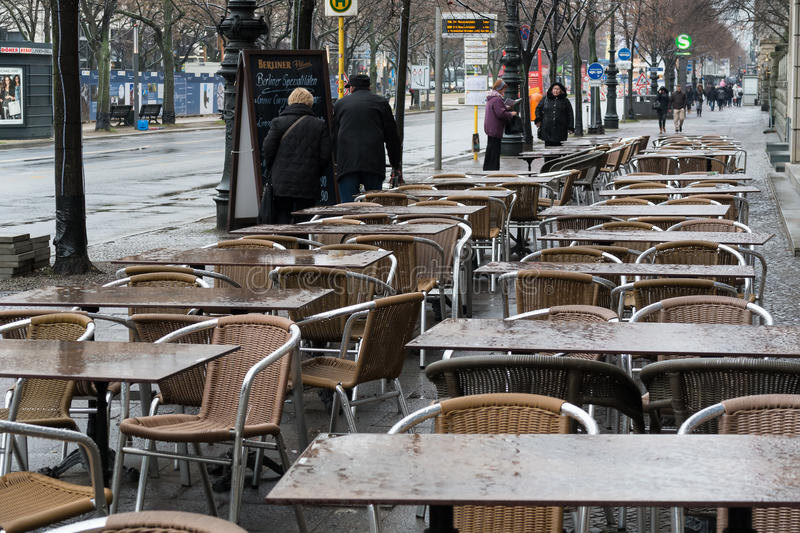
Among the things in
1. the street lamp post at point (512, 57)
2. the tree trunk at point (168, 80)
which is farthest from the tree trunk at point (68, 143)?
the tree trunk at point (168, 80)

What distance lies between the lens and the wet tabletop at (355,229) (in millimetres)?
9078

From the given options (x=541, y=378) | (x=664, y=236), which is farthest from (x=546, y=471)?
(x=664, y=236)

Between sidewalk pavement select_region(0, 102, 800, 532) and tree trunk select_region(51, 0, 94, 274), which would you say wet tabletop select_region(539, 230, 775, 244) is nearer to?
sidewalk pavement select_region(0, 102, 800, 532)

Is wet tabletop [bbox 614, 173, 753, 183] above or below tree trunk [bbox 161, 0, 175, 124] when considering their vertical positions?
below

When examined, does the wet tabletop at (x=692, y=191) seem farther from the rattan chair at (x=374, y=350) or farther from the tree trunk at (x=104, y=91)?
the tree trunk at (x=104, y=91)

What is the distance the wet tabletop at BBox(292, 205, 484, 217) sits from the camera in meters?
10.6

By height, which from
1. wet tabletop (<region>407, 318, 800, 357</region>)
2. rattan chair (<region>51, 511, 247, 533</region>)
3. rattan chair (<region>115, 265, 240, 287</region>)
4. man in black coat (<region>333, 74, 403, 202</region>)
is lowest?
rattan chair (<region>51, 511, 247, 533</region>)

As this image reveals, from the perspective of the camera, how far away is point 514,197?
12062 mm

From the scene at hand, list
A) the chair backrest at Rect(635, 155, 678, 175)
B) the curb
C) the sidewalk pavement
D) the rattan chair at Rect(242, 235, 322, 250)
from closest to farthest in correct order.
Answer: the sidewalk pavement → the rattan chair at Rect(242, 235, 322, 250) → the chair backrest at Rect(635, 155, 678, 175) → the curb

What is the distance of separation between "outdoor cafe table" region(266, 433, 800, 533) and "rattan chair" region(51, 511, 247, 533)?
0.70ft

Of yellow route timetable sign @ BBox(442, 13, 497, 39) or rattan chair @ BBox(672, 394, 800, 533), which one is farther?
yellow route timetable sign @ BBox(442, 13, 497, 39)

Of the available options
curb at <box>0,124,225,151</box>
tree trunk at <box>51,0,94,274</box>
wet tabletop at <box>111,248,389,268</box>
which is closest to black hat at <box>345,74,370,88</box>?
tree trunk at <box>51,0,94,274</box>

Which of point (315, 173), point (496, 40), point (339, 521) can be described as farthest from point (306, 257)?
point (496, 40)

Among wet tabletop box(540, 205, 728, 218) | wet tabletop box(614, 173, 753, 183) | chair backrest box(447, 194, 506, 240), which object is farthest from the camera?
wet tabletop box(614, 173, 753, 183)
